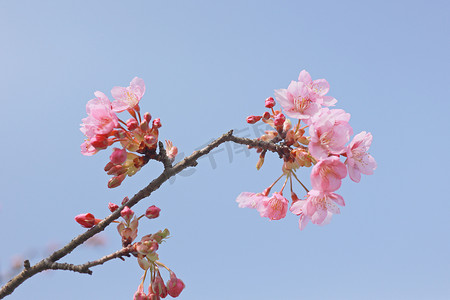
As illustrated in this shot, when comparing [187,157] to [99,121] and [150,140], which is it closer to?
[150,140]

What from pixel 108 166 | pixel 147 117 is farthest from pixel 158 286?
pixel 147 117

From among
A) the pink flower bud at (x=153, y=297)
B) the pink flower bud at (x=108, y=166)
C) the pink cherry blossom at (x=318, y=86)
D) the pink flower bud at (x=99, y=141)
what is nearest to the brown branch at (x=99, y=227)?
the pink flower bud at (x=108, y=166)

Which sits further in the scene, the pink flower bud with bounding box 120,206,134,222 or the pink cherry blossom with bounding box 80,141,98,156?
the pink cherry blossom with bounding box 80,141,98,156

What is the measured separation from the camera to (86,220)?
2.44 m

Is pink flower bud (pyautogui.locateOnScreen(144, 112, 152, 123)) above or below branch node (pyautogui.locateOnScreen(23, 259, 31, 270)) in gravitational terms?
above

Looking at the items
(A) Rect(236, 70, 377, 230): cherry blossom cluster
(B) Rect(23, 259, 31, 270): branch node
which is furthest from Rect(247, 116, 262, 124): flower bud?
(B) Rect(23, 259, 31, 270): branch node

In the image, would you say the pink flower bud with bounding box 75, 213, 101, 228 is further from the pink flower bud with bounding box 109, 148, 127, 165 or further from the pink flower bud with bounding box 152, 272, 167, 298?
the pink flower bud with bounding box 152, 272, 167, 298

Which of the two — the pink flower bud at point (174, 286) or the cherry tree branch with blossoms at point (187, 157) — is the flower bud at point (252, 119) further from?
the pink flower bud at point (174, 286)

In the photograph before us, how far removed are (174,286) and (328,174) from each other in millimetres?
1200

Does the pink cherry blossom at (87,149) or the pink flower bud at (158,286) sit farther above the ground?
the pink cherry blossom at (87,149)

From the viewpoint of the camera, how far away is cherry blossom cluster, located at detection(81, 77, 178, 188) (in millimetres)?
2451

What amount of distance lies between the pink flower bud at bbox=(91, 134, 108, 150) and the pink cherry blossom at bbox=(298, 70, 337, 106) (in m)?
1.46

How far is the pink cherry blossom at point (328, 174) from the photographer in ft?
7.96

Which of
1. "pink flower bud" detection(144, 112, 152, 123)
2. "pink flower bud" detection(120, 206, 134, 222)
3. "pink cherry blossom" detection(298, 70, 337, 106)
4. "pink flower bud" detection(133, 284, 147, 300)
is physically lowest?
"pink flower bud" detection(133, 284, 147, 300)
